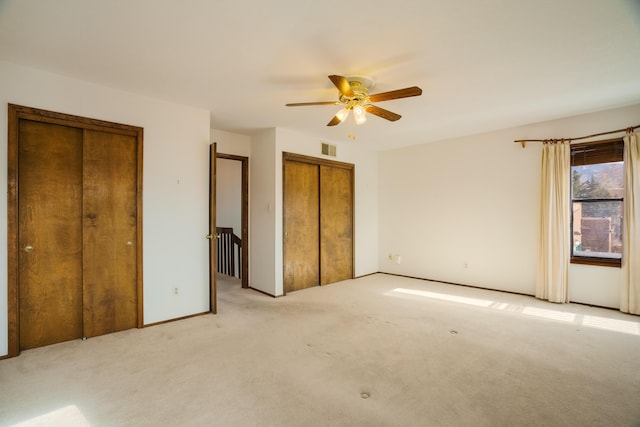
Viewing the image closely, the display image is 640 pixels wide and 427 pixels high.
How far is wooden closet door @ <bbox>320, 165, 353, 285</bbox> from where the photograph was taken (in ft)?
17.7

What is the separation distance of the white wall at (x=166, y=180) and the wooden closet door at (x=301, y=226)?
1.36 meters

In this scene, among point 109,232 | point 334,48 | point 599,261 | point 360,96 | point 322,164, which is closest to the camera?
point 334,48

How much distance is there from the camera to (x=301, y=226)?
509 cm

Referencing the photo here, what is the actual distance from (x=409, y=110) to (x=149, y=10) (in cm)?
293

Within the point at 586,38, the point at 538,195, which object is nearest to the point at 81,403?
the point at 586,38

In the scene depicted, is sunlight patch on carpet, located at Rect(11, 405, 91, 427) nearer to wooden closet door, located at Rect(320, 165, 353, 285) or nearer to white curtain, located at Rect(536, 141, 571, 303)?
wooden closet door, located at Rect(320, 165, 353, 285)

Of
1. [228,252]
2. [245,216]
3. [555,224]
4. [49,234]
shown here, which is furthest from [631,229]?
[49,234]

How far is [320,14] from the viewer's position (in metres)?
2.01

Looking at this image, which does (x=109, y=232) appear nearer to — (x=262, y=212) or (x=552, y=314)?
(x=262, y=212)

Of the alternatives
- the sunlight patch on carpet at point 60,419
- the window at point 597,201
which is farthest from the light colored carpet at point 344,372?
the window at point 597,201

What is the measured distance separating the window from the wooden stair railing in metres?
5.48

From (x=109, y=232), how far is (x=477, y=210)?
17.2 ft

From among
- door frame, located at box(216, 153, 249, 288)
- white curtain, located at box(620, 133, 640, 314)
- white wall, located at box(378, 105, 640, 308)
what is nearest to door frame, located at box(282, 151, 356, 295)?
door frame, located at box(216, 153, 249, 288)

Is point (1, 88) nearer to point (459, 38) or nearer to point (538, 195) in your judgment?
point (459, 38)
